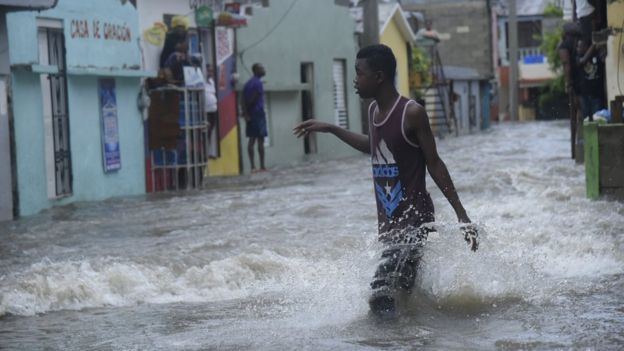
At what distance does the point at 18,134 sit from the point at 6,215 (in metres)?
1.00

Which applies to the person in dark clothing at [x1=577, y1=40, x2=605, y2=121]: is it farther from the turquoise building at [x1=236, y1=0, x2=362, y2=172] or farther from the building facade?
the building facade

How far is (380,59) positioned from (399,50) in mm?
29778

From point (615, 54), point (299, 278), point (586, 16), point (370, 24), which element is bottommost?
point (299, 278)

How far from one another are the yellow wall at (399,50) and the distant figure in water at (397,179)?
27854mm

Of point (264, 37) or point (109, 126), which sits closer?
point (109, 126)

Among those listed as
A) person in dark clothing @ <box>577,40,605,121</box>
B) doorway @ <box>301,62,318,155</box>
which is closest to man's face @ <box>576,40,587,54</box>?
person in dark clothing @ <box>577,40,605,121</box>

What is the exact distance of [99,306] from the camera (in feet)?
26.2

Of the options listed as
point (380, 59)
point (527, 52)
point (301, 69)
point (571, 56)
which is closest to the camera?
point (380, 59)

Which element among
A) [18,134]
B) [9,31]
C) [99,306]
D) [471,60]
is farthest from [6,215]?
[471,60]

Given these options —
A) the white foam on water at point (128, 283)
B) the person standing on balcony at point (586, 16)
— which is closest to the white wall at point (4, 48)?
the white foam on water at point (128, 283)

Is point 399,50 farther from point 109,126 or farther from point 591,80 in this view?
point 591,80

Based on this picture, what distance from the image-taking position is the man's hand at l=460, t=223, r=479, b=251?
6332 mm

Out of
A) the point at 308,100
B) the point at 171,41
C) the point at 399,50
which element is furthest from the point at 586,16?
the point at 399,50

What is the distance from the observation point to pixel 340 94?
28422 millimetres
